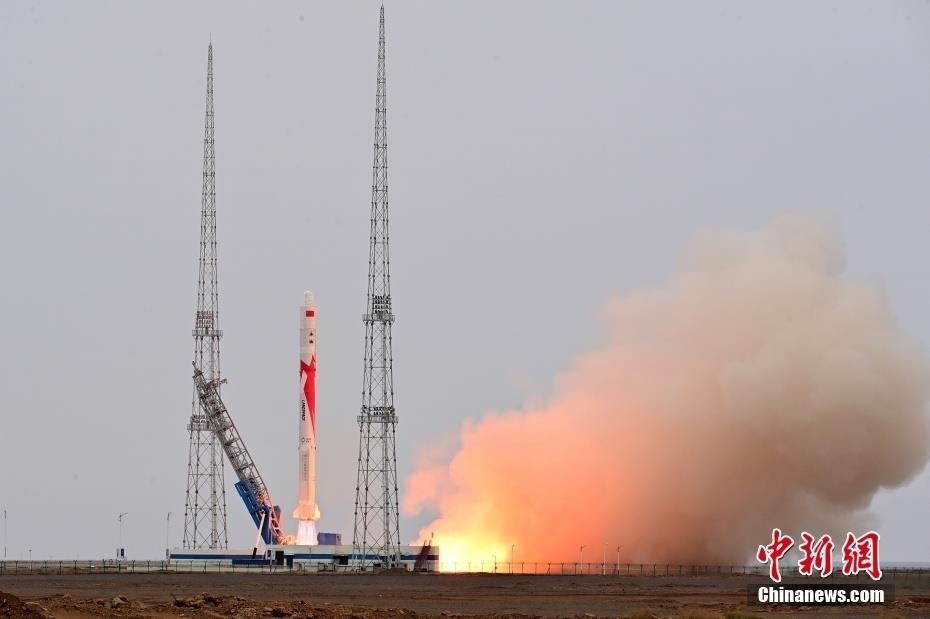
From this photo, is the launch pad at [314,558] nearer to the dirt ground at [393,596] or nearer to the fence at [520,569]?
the fence at [520,569]

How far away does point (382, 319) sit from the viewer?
339 ft

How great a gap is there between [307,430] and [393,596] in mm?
38791

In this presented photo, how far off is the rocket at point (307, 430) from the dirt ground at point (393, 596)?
13.5 m

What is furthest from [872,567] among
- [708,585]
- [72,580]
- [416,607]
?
[72,580]

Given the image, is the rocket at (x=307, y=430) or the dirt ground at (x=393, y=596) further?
the rocket at (x=307, y=430)

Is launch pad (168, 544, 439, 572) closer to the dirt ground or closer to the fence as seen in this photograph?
the fence

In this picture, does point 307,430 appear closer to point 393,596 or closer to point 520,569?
point 520,569

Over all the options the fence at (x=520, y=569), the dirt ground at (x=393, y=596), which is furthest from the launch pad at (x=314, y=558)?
the dirt ground at (x=393, y=596)

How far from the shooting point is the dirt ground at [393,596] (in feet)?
200

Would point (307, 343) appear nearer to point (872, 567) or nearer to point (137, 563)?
point (137, 563)

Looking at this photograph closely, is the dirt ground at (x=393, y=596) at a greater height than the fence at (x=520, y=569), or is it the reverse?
the fence at (x=520, y=569)

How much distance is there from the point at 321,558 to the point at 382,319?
642 inches

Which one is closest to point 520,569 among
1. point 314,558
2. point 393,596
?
point 314,558

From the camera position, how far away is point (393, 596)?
76188mm
